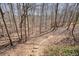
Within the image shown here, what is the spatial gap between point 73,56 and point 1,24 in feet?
2.64

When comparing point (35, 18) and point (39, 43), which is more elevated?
point (35, 18)

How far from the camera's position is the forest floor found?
2.21m

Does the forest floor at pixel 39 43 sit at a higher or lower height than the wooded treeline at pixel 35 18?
lower

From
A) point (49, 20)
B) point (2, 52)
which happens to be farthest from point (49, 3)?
point (2, 52)

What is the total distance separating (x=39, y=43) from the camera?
7.32 feet

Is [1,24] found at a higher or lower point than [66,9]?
lower

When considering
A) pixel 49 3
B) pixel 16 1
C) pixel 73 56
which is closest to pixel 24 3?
pixel 16 1

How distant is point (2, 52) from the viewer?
223 cm

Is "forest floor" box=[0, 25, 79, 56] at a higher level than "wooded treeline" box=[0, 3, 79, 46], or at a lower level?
lower

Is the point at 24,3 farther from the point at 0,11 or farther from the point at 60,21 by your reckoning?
the point at 60,21

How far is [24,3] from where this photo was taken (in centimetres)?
217

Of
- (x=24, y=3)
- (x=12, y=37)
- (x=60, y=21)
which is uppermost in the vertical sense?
(x=24, y=3)

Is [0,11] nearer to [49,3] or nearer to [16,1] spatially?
[16,1]

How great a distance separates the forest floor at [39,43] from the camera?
7.27ft
